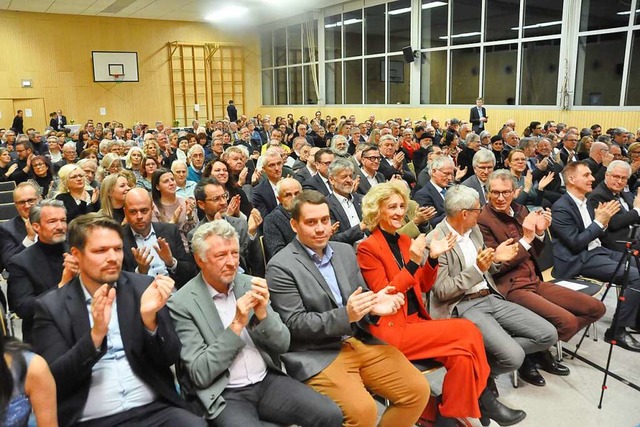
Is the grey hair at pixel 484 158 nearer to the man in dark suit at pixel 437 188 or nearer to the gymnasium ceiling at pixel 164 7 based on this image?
the man in dark suit at pixel 437 188

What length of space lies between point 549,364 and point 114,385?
9.04 feet

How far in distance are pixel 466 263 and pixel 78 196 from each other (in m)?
3.51

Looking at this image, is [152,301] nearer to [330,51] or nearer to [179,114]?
[330,51]

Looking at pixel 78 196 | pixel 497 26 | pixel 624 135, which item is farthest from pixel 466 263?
pixel 497 26

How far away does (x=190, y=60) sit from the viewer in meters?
19.5

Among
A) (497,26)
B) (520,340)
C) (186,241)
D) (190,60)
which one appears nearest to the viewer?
(520,340)

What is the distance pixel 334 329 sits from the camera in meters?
2.36

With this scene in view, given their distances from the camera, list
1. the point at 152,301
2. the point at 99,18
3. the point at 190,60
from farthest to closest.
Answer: the point at 190,60 < the point at 99,18 < the point at 152,301

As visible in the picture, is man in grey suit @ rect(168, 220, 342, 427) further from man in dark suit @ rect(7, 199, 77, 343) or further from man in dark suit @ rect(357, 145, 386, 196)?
man in dark suit @ rect(357, 145, 386, 196)

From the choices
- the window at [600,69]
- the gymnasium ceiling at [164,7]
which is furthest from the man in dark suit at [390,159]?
the gymnasium ceiling at [164,7]

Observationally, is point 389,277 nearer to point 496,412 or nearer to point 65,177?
point 496,412

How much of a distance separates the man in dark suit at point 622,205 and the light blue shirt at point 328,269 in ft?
8.80

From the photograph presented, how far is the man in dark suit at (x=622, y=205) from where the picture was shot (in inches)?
161

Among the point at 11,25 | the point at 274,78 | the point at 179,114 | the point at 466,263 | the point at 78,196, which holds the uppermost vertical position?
the point at 11,25
